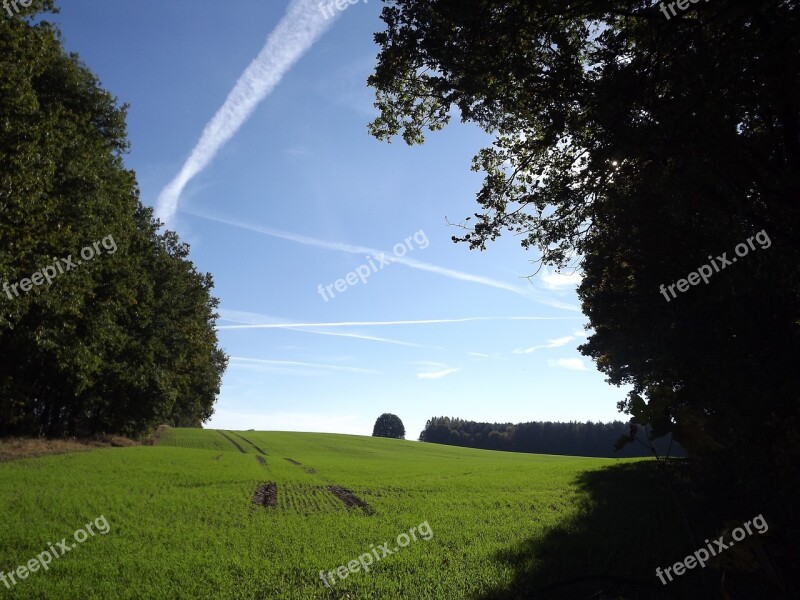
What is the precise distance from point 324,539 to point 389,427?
483 feet

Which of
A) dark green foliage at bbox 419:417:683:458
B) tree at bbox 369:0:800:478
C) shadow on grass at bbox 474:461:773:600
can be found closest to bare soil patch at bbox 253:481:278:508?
shadow on grass at bbox 474:461:773:600

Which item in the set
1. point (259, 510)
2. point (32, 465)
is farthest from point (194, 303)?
point (259, 510)

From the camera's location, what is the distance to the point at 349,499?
18.6 meters

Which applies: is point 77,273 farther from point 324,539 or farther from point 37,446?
point 324,539

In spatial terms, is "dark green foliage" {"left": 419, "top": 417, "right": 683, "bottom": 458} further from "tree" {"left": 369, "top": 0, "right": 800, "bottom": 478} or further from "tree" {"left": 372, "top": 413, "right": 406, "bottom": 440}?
"tree" {"left": 369, "top": 0, "right": 800, "bottom": 478}

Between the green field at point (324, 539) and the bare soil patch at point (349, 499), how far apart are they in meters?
0.24

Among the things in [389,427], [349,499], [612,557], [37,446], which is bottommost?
[612,557]

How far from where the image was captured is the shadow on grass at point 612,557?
26.7 ft

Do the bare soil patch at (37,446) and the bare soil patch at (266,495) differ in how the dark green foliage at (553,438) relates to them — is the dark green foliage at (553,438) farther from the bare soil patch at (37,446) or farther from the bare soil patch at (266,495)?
the bare soil patch at (37,446)

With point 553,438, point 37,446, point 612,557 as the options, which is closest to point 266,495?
point 612,557

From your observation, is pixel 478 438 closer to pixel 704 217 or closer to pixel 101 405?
pixel 101 405

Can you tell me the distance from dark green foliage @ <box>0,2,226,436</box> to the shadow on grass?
72.3 ft

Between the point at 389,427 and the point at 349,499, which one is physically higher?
the point at 389,427

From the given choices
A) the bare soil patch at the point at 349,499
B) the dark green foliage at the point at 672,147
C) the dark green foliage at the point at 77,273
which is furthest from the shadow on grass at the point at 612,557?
the dark green foliage at the point at 77,273
